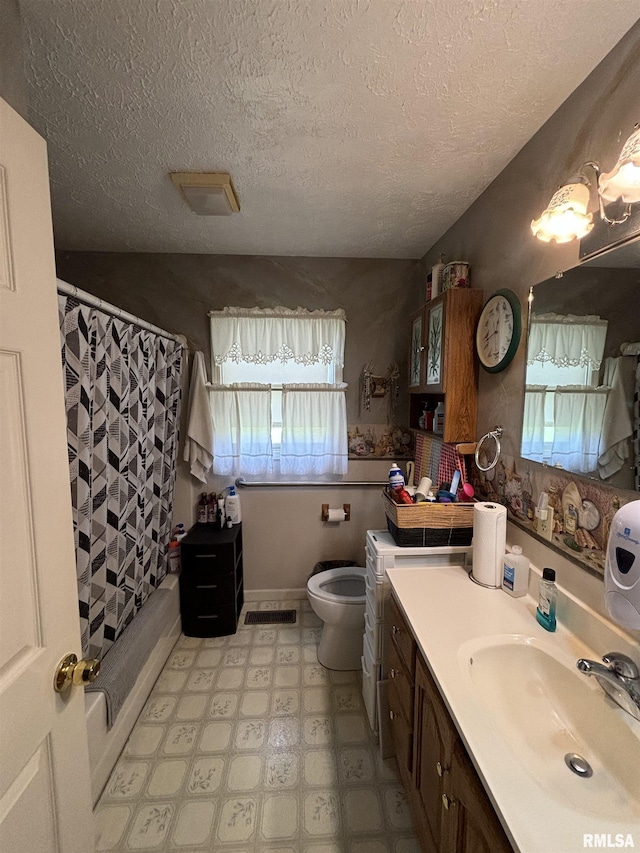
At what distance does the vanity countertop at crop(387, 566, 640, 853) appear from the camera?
585 millimetres

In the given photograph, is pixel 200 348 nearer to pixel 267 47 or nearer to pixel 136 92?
pixel 136 92

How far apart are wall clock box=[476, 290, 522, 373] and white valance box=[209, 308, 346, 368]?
1052mm

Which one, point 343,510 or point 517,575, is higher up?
point 517,575

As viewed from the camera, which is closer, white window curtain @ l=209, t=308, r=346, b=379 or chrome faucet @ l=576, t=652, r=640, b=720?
chrome faucet @ l=576, t=652, r=640, b=720

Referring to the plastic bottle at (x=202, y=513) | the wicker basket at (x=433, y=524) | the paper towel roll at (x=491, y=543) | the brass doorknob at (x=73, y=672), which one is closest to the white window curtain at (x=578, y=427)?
the paper towel roll at (x=491, y=543)

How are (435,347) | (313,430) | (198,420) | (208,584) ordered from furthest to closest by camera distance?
1. (313,430)
2. (198,420)
3. (208,584)
4. (435,347)

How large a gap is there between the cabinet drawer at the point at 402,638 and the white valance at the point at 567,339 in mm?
1004

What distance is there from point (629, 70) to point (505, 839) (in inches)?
68.7

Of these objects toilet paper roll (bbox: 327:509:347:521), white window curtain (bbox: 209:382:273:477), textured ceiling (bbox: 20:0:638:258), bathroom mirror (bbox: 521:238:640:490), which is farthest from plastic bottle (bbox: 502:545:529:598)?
white window curtain (bbox: 209:382:273:477)

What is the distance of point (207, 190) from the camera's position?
1.54m

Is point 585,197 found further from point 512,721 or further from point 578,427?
point 512,721

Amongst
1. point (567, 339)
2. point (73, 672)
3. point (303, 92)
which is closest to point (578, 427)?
point (567, 339)

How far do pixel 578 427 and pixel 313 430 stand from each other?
165 cm

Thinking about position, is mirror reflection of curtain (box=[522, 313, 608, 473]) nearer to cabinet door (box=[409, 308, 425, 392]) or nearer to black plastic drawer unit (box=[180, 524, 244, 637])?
cabinet door (box=[409, 308, 425, 392])
